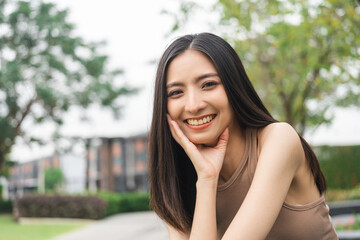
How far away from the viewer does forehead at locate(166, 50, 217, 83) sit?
1.75 metres

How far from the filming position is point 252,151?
72.7 inches

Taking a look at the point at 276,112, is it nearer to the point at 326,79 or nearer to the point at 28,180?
the point at 326,79

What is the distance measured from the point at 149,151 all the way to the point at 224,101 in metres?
0.46

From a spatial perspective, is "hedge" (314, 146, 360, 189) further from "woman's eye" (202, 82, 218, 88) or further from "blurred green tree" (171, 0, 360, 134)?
"woman's eye" (202, 82, 218, 88)

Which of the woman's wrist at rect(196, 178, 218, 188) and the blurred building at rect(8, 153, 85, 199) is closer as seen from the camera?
the woman's wrist at rect(196, 178, 218, 188)

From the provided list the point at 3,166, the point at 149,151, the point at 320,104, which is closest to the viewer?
the point at 149,151

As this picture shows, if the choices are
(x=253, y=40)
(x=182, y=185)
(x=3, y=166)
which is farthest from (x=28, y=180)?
(x=182, y=185)

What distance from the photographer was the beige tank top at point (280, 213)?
1.77 meters

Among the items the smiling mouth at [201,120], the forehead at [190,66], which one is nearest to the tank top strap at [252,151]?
the smiling mouth at [201,120]

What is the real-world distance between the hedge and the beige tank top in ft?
48.3

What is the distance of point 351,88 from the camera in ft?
45.0

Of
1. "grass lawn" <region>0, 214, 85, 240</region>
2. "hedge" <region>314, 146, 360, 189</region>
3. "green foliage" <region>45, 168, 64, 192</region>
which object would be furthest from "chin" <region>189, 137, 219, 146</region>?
"green foliage" <region>45, 168, 64, 192</region>

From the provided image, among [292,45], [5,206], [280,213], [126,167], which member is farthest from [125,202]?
[126,167]

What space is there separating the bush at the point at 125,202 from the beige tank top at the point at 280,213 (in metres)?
17.7
